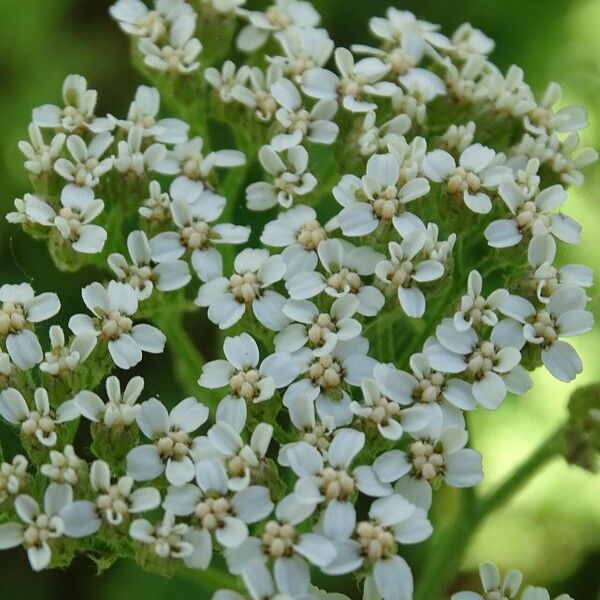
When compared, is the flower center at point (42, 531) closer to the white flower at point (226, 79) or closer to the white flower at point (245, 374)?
the white flower at point (245, 374)

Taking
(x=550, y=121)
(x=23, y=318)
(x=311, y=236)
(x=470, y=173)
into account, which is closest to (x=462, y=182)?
(x=470, y=173)

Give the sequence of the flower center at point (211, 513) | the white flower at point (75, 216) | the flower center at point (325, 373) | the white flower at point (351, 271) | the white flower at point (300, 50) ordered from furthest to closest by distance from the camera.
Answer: the white flower at point (300, 50), the white flower at point (75, 216), the white flower at point (351, 271), the flower center at point (325, 373), the flower center at point (211, 513)

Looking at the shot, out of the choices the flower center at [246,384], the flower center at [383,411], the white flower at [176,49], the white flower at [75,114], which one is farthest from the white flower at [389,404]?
the white flower at [176,49]

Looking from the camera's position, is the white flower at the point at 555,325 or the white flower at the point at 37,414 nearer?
the white flower at the point at 37,414

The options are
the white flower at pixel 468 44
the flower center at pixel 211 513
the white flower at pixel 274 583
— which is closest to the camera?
the white flower at pixel 274 583

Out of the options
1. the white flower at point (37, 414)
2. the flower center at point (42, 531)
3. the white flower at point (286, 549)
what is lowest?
the flower center at point (42, 531)

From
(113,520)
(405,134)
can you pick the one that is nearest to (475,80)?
(405,134)

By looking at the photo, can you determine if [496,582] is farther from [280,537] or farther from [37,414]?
[37,414]

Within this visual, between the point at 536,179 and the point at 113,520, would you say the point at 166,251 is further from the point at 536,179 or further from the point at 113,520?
the point at 536,179

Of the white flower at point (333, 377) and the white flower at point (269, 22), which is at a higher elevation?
the white flower at point (269, 22)
